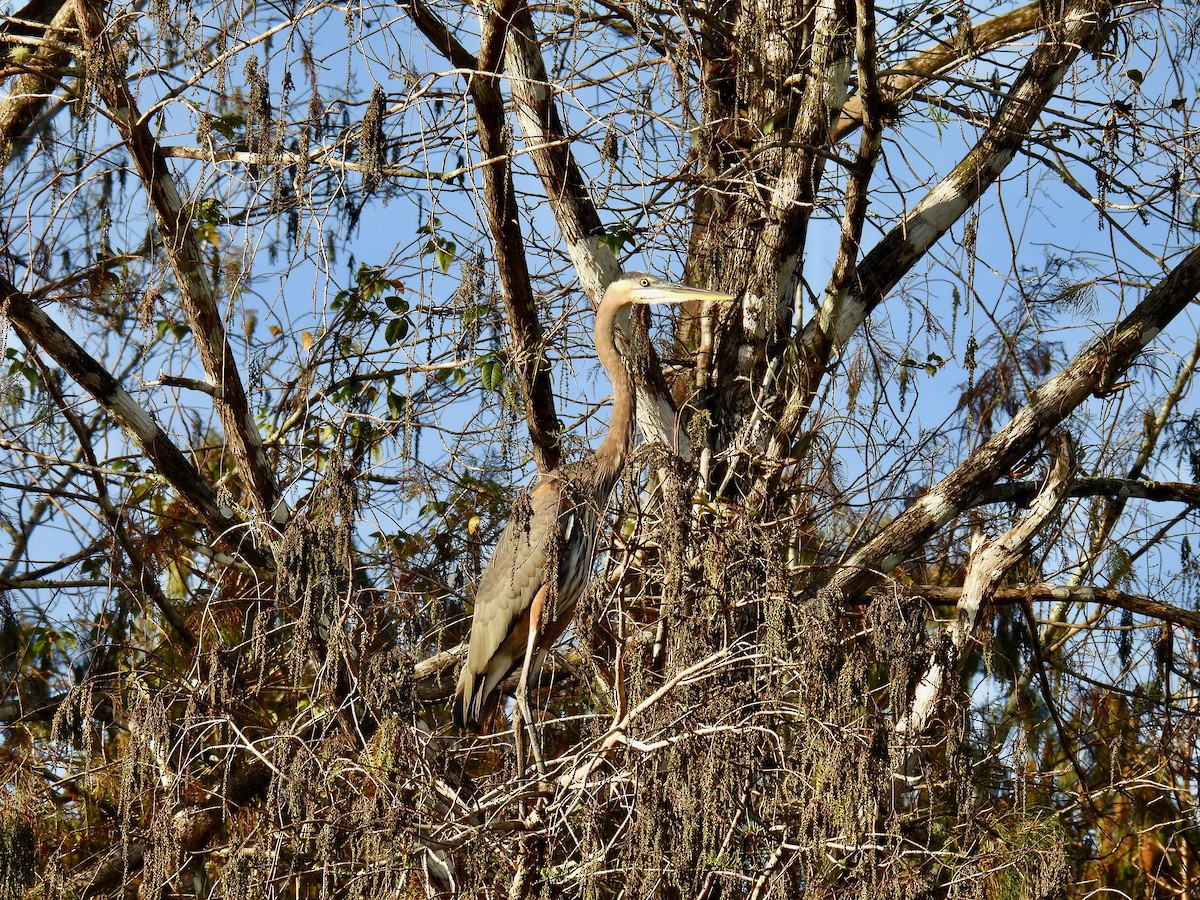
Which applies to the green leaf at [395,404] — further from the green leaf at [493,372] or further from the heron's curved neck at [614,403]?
the heron's curved neck at [614,403]

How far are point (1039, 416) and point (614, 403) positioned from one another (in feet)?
5.20

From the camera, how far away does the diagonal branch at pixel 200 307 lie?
4746 mm

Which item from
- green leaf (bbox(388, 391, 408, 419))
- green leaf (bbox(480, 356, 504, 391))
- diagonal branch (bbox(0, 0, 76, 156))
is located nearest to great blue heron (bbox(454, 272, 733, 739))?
green leaf (bbox(480, 356, 504, 391))

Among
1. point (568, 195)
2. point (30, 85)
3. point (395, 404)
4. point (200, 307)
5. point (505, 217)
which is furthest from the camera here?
point (30, 85)

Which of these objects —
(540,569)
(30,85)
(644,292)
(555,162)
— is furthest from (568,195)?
(30,85)

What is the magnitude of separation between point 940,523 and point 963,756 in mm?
1993

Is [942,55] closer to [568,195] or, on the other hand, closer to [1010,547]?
[568,195]

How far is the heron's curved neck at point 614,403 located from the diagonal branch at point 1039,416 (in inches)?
36.6

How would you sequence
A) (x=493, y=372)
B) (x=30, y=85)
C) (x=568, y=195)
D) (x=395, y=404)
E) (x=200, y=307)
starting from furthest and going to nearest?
(x=30, y=85) → (x=395, y=404) → (x=200, y=307) → (x=568, y=195) → (x=493, y=372)

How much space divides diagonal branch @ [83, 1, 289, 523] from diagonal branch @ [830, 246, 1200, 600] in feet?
7.15

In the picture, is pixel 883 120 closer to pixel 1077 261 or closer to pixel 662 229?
pixel 662 229

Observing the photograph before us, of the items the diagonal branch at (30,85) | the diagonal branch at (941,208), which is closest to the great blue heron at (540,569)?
the diagonal branch at (941,208)

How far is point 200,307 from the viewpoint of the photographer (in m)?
5.05

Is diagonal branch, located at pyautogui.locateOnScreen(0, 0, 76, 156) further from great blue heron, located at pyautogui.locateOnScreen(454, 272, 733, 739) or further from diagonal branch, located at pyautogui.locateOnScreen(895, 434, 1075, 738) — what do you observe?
diagonal branch, located at pyautogui.locateOnScreen(895, 434, 1075, 738)
